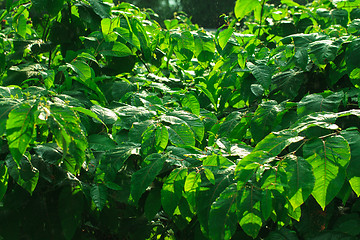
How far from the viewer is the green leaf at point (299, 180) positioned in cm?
103

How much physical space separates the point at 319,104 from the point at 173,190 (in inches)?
Result: 24.9

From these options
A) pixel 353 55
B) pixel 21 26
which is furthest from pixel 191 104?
pixel 21 26

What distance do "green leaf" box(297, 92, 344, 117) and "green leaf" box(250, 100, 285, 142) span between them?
87mm

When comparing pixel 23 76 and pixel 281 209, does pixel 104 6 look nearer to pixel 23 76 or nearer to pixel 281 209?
pixel 23 76

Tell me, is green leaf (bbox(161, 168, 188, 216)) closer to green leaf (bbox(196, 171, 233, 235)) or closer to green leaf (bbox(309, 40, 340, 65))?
green leaf (bbox(196, 171, 233, 235))

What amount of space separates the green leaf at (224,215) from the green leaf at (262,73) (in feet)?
2.33

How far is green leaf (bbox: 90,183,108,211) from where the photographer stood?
126 cm

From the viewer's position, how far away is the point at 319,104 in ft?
4.65

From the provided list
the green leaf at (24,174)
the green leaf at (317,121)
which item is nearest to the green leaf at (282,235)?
the green leaf at (317,121)

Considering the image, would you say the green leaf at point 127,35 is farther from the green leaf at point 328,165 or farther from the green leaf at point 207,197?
the green leaf at point 328,165

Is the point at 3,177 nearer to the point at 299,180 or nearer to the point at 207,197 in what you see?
the point at 207,197

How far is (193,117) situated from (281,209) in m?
0.49

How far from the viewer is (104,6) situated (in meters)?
2.07

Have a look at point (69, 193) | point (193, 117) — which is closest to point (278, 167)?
point (193, 117)
